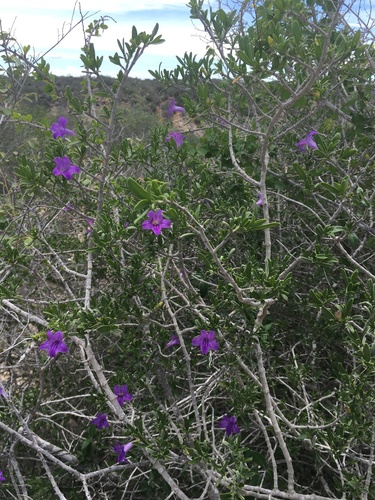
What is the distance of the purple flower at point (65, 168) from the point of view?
5.82 ft

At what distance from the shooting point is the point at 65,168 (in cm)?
179

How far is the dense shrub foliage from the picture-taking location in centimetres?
153

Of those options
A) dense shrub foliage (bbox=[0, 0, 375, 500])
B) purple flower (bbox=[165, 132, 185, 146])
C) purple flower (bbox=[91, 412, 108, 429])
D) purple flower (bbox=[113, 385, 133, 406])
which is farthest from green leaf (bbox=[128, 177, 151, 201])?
purple flower (bbox=[165, 132, 185, 146])

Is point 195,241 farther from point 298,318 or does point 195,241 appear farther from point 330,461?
point 330,461

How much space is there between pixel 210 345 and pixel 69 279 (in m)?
1.16

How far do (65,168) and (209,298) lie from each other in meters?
0.70

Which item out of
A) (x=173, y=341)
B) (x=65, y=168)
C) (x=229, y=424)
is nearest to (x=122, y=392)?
(x=173, y=341)

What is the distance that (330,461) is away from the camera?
1.94 meters

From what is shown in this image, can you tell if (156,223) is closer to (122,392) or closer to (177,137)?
(122,392)

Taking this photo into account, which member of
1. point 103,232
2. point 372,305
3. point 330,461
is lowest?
point 330,461

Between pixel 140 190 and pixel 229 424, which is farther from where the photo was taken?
pixel 229 424

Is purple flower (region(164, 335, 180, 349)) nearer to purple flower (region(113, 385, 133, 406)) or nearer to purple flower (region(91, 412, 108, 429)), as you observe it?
purple flower (region(113, 385, 133, 406))

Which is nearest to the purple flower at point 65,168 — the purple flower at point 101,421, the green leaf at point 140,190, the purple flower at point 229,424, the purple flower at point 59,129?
the purple flower at point 59,129

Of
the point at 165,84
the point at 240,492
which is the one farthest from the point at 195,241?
the point at 240,492
